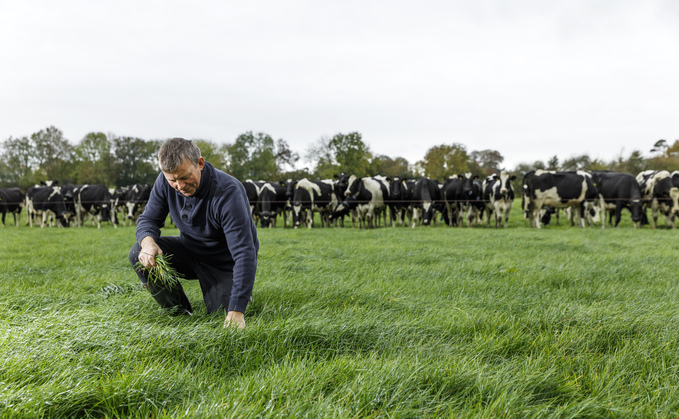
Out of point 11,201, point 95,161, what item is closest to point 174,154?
point 11,201

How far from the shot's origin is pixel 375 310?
10.0 ft

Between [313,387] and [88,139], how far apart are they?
60442 millimetres

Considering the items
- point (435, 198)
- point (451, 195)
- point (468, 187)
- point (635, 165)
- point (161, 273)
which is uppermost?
point (635, 165)

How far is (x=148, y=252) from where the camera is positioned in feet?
9.46

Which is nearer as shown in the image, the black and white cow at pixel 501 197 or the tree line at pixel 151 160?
the black and white cow at pixel 501 197

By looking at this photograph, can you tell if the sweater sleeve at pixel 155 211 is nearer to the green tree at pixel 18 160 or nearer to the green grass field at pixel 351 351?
the green grass field at pixel 351 351

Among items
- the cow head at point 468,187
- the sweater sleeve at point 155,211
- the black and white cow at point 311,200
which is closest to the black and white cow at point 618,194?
the cow head at point 468,187

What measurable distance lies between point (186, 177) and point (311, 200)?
49.6ft

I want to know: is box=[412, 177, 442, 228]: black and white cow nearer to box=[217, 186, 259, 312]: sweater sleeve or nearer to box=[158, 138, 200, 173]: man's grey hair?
box=[217, 186, 259, 312]: sweater sleeve

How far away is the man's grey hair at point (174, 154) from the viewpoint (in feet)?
8.58

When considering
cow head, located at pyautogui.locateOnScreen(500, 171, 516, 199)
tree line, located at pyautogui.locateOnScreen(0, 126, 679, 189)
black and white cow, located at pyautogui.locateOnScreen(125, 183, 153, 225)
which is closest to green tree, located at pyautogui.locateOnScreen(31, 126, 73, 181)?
tree line, located at pyautogui.locateOnScreen(0, 126, 679, 189)

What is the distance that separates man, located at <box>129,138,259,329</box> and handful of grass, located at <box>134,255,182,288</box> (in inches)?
1.5

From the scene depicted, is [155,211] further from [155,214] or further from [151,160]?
[151,160]

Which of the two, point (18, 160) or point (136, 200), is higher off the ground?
point (18, 160)
